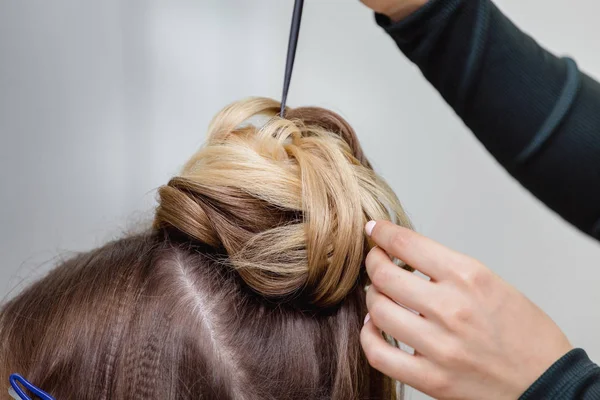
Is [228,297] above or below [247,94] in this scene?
below

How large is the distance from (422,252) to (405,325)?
76mm

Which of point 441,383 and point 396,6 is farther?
point 396,6

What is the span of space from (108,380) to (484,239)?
31.4 inches

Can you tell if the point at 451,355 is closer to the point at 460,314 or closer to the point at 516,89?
the point at 460,314

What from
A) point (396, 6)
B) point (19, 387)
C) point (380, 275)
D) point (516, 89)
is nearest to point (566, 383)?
point (380, 275)

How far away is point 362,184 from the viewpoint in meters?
0.72

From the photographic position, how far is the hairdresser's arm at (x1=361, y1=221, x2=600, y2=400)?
0.54 m

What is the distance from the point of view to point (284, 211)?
0.70 meters

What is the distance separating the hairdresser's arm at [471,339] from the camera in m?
0.54

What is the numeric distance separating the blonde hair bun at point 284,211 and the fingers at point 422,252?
0.33ft

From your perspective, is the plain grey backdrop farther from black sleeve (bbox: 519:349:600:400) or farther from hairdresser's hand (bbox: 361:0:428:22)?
black sleeve (bbox: 519:349:600:400)

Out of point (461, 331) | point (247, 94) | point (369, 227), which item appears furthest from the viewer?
point (247, 94)

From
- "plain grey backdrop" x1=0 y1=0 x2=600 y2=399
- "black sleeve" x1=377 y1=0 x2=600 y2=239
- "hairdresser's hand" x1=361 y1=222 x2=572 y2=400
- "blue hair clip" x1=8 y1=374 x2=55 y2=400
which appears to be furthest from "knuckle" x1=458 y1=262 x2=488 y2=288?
"plain grey backdrop" x1=0 y1=0 x2=600 y2=399

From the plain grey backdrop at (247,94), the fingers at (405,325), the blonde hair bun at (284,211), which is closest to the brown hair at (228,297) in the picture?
the blonde hair bun at (284,211)
